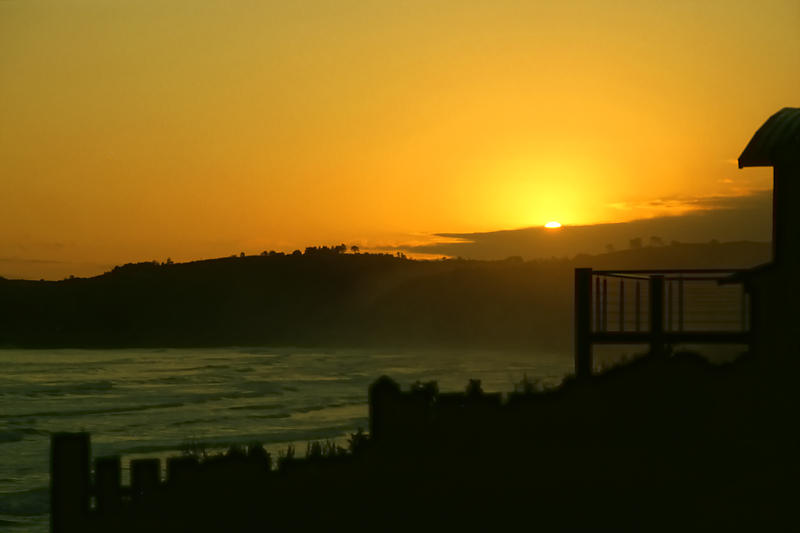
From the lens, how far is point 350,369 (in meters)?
83.4

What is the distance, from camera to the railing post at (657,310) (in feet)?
67.1

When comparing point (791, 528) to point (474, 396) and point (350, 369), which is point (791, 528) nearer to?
point (474, 396)

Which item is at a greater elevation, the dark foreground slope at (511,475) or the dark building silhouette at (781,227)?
the dark building silhouette at (781,227)

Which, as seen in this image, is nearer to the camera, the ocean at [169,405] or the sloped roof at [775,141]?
the sloped roof at [775,141]

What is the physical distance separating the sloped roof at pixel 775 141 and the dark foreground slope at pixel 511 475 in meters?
4.11

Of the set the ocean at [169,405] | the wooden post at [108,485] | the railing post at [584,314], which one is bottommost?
the ocean at [169,405]

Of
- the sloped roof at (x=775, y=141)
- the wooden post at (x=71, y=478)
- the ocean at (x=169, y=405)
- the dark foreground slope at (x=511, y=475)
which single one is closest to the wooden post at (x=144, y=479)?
the dark foreground slope at (x=511, y=475)

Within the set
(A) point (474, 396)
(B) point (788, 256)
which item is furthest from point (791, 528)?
(B) point (788, 256)

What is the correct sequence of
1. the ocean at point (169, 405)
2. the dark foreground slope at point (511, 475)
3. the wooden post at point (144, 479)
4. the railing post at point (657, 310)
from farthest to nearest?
1. the ocean at point (169, 405)
2. the railing post at point (657, 310)
3. the wooden post at point (144, 479)
4. the dark foreground slope at point (511, 475)

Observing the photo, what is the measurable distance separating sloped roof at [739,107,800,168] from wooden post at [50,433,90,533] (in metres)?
10.4

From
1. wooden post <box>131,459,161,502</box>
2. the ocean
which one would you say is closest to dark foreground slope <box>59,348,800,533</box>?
wooden post <box>131,459,161,502</box>

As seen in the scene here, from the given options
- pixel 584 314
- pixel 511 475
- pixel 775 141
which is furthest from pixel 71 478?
pixel 584 314

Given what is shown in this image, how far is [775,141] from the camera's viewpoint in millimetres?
16609

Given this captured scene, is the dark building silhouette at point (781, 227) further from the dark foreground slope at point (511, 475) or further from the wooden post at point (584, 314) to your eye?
the wooden post at point (584, 314)
